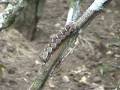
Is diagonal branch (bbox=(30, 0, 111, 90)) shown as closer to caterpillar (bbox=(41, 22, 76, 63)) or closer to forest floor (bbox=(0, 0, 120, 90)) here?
caterpillar (bbox=(41, 22, 76, 63))

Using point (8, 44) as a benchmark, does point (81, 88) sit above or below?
below

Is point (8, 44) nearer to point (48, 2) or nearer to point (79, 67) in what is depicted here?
point (79, 67)

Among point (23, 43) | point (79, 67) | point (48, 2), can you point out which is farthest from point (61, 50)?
point (48, 2)

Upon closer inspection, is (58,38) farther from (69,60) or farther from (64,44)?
(69,60)

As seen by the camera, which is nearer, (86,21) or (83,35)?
(86,21)

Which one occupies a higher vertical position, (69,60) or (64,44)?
(64,44)

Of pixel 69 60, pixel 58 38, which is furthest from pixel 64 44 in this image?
pixel 69 60

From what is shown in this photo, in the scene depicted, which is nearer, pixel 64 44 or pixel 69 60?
pixel 64 44

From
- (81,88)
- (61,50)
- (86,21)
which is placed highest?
(86,21)
